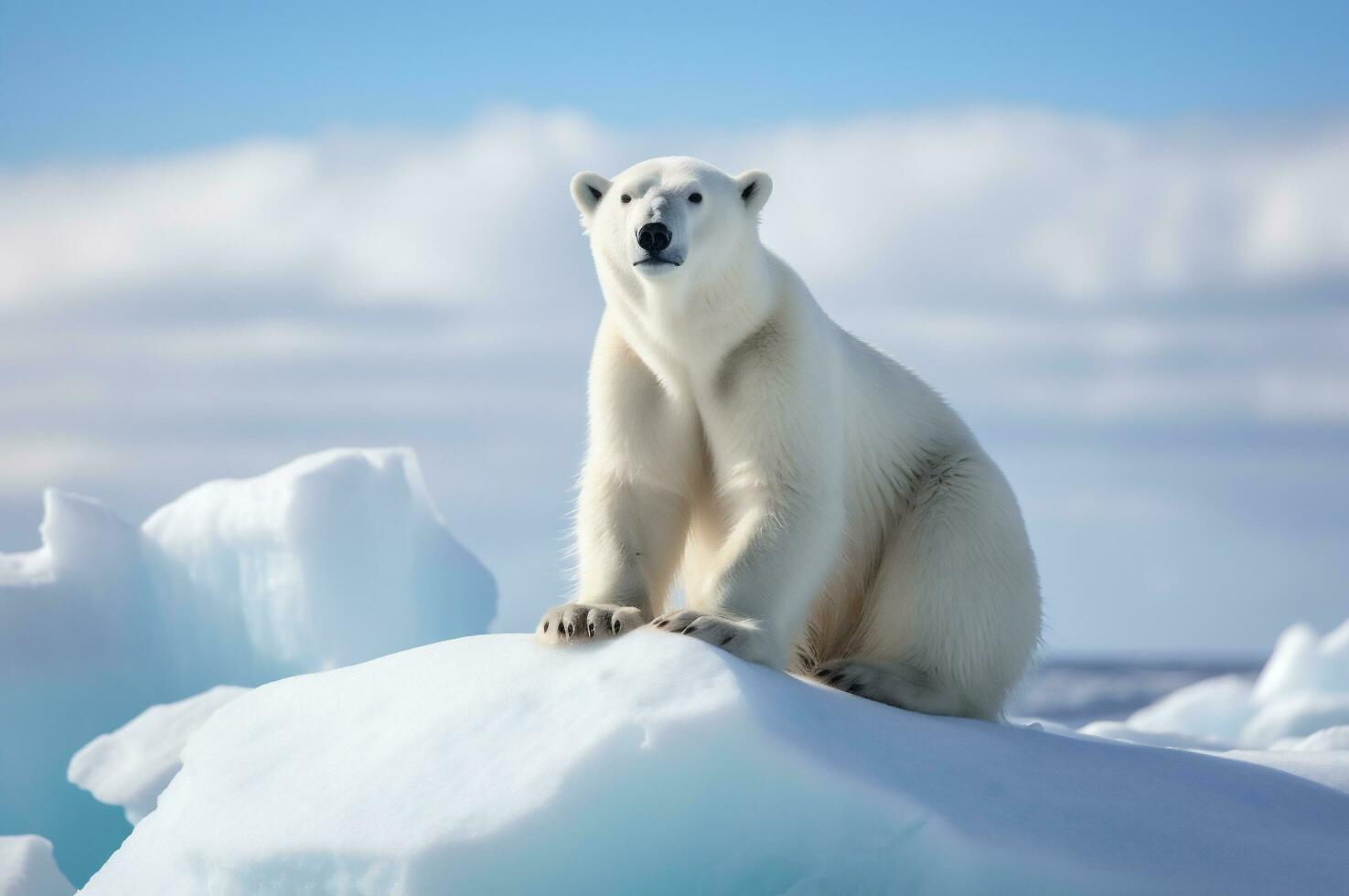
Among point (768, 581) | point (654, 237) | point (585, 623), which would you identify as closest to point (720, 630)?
point (768, 581)

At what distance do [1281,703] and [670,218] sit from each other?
10210mm

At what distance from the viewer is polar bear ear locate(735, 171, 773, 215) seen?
438 centimetres

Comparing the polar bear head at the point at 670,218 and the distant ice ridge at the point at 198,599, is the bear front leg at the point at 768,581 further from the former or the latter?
the distant ice ridge at the point at 198,599

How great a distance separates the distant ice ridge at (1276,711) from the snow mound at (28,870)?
16.6 ft

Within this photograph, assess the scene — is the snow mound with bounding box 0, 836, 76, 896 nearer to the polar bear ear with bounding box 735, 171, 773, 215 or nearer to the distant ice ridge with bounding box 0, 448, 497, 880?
the distant ice ridge with bounding box 0, 448, 497, 880

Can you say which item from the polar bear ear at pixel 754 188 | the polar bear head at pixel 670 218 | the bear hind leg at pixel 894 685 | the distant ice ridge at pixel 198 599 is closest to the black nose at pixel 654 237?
the polar bear head at pixel 670 218

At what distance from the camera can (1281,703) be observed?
12094mm

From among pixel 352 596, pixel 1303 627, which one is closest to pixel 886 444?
pixel 352 596

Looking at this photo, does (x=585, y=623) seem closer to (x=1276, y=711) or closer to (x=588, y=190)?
(x=588, y=190)

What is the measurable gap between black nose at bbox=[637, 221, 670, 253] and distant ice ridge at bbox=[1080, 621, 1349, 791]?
433 centimetres

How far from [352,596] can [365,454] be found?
0.97m

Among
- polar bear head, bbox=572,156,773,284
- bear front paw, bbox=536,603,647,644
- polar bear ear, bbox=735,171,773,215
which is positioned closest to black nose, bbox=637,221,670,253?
polar bear head, bbox=572,156,773,284

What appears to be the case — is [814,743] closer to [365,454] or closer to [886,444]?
[886,444]

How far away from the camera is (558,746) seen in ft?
10.5
